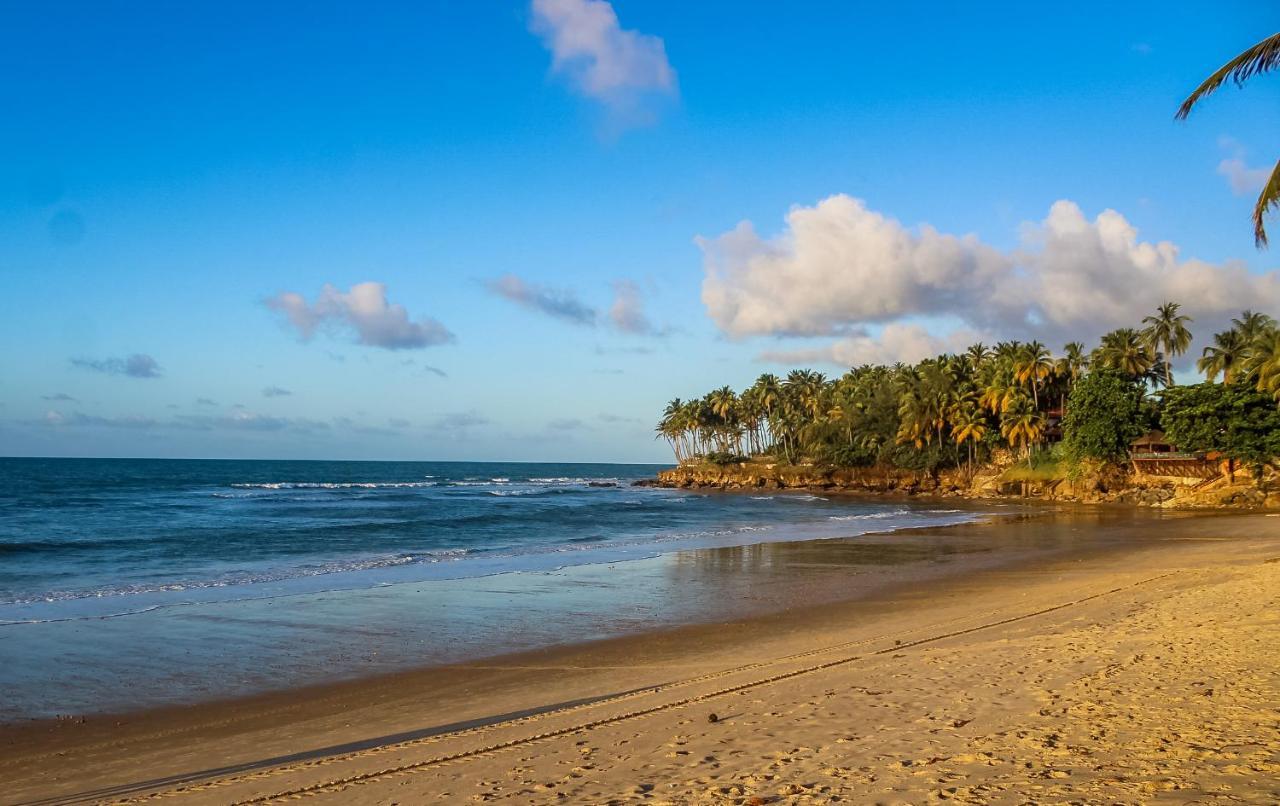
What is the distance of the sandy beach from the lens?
6219 mm

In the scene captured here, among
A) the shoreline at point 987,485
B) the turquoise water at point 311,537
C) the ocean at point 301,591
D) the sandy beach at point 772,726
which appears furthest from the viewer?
the shoreline at point 987,485

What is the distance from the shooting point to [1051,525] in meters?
40.9

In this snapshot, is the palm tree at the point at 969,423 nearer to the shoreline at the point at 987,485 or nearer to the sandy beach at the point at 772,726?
the shoreline at the point at 987,485

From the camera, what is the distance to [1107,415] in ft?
199

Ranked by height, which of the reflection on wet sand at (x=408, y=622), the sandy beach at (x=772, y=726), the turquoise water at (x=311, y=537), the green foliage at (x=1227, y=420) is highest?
the green foliage at (x=1227, y=420)

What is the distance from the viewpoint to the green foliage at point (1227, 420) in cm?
4838

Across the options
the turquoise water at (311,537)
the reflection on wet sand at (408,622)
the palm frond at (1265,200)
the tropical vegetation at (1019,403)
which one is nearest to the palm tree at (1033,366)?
the tropical vegetation at (1019,403)

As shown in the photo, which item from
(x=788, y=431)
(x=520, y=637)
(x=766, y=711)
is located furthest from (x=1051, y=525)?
(x=788, y=431)

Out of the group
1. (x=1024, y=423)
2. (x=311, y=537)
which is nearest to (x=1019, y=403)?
(x=1024, y=423)

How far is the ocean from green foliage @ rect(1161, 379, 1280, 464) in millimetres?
15725

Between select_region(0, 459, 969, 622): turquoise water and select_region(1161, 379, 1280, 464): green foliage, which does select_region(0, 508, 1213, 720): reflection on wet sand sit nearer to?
select_region(0, 459, 969, 622): turquoise water

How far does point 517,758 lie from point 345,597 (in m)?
13.9

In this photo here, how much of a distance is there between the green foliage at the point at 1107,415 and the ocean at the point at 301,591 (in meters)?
17.8

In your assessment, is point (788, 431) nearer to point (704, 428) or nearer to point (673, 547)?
point (704, 428)
